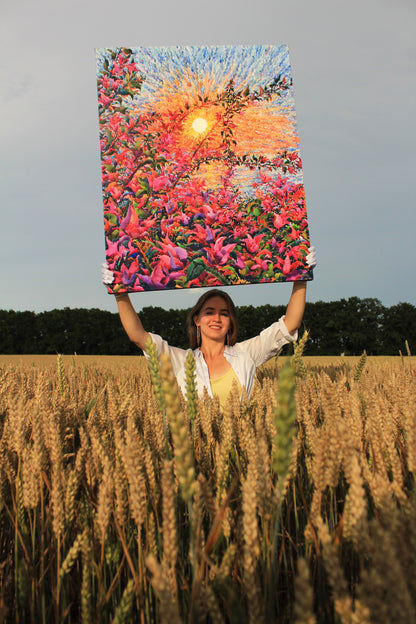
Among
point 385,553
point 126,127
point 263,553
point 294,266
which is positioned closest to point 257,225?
point 294,266

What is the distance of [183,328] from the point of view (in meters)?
22.9

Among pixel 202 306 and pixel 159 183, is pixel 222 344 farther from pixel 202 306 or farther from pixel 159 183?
pixel 159 183

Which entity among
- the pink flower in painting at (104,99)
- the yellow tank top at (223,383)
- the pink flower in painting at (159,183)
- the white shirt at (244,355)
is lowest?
the yellow tank top at (223,383)

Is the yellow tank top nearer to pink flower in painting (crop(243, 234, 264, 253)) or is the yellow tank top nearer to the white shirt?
the white shirt

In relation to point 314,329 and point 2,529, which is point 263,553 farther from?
point 314,329

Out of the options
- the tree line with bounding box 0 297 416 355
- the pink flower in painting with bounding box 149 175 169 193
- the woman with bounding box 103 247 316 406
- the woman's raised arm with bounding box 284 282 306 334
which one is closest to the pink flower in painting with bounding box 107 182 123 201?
the pink flower in painting with bounding box 149 175 169 193

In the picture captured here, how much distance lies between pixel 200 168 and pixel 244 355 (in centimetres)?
143

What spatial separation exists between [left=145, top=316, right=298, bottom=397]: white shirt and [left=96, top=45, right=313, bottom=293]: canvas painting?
2.74 ft

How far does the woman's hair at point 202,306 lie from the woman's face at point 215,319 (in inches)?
1.4

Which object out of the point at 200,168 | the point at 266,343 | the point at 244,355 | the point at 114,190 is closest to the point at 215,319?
the point at 244,355

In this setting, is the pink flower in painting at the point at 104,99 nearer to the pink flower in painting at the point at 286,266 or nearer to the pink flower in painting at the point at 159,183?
the pink flower in painting at the point at 159,183

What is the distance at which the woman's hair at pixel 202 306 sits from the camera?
3.37 meters

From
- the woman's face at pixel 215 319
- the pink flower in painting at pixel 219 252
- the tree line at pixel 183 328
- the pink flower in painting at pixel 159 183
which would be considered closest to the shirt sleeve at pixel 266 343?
the woman's face at pixel 215 319

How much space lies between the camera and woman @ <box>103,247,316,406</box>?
9.77 feet
